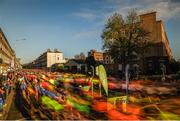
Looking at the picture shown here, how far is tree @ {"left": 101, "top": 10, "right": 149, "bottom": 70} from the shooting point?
50125mm

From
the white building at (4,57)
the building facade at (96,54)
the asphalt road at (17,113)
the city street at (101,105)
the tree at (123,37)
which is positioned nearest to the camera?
the city street at (101,105)

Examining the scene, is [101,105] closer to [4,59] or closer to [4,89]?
[4,89]

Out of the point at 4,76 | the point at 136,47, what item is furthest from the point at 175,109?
the point at 136,47

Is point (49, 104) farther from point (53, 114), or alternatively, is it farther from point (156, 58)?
point (156, 58)

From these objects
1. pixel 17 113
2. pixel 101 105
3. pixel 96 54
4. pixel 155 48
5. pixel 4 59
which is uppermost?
pixel 96 54

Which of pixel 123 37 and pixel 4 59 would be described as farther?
pixel 4 59

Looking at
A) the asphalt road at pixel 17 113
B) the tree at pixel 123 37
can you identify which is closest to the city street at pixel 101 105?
the asphalt road at pixel 17 113

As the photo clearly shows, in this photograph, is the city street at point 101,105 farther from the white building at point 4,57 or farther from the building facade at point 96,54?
the building facade at point 96,54

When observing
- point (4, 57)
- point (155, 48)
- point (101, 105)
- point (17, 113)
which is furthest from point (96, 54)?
point (101, 105)

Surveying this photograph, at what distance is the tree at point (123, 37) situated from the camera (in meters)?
50.1

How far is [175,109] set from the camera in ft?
33.5

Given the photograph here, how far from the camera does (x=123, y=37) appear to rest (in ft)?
167

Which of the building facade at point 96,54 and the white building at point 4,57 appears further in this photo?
the building facade at point 96,54

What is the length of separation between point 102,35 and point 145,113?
42623 mm
